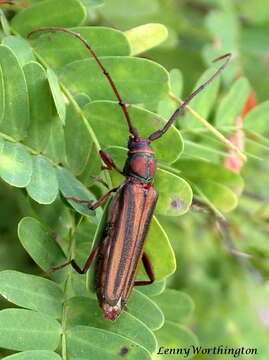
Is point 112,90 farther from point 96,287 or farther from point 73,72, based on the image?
point 96,287

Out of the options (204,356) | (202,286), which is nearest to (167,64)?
(202,286)

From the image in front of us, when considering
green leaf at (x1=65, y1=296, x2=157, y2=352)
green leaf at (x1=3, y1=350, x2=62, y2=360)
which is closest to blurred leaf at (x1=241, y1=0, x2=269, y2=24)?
green leaf at (x1=65, y1=296, x2=157, y2=352)

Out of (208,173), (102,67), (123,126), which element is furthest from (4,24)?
(208,173)

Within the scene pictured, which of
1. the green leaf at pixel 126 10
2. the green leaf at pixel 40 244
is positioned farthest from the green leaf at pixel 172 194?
the green leaf at pixel 126 10

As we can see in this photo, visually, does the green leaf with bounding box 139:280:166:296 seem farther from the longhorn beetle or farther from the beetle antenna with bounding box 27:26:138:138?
the beetle antenna with bounding box 27:26:138:138

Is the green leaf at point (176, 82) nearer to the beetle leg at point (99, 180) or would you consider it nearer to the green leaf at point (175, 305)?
the beetle leg at point (99, 180)

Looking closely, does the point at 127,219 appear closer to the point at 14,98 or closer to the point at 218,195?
the point at 218,195
